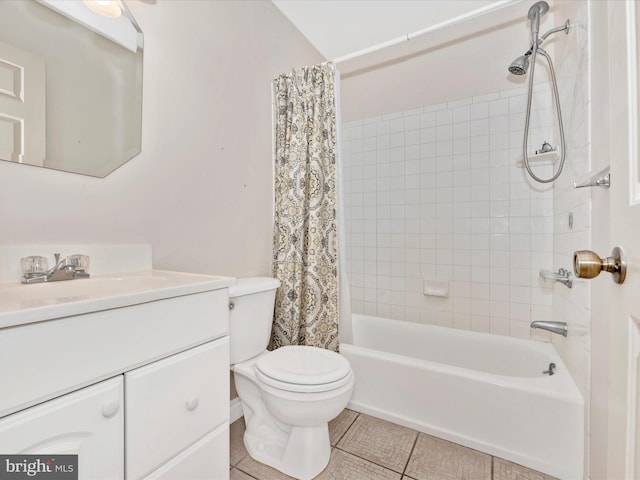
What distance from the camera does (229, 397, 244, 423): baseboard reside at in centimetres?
161

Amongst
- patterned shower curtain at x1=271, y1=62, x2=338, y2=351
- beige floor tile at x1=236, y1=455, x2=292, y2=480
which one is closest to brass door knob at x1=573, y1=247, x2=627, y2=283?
patterned shower curtain at x1=271, y1=62, x2=338, y2=351

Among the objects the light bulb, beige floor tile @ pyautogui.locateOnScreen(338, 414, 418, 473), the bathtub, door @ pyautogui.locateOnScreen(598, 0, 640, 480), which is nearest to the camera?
door @ pyautogui.locateOnScreen(598, 0, 640, 480)

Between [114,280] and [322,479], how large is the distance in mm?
1123

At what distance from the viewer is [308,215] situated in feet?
5.75

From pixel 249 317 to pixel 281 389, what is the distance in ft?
1.25

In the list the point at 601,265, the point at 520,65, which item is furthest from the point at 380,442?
the point at 520,65

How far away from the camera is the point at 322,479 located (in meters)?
1.23

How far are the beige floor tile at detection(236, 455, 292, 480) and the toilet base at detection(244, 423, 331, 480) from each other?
0.01 meters

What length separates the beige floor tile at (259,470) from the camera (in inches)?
49.4

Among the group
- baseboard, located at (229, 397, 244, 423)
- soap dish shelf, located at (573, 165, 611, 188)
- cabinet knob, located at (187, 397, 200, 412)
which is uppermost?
soap dish shelf, located at (573, 165, 611, 188)

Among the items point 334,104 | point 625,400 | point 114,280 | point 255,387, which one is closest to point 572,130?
point 334,104

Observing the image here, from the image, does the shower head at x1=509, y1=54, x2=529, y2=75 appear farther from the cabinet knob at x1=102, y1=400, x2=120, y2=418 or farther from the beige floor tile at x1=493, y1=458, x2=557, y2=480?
the cabinet knob at x1=102, y1=400, x2=120, y2=418

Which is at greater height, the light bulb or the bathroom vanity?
the light bulb

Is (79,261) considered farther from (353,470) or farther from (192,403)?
(353,470)
